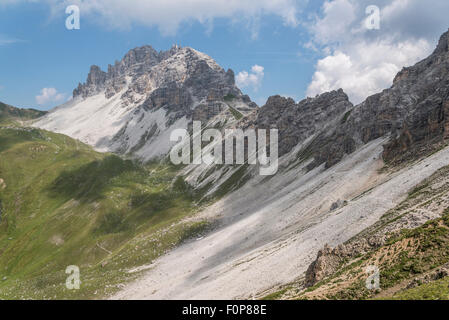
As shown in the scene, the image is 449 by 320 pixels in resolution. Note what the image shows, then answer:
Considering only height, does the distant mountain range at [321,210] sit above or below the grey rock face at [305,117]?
below

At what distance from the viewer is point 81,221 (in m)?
126

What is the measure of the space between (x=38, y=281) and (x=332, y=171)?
3771 inches

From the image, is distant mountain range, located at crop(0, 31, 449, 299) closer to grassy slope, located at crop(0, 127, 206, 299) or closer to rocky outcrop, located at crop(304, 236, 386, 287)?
rocky outcrop, located at crop(304, 236, 386, 287)

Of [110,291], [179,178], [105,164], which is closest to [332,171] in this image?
[110,291]

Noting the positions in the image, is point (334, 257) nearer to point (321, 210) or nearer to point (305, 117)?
point (321, 210)

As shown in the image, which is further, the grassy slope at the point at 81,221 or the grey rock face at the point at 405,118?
the grassy slope at the point at 81,221

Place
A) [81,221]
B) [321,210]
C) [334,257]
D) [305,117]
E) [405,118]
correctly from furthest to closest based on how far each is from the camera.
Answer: [305,117] < [81,221] < [405,118] < [321,210] < [334,257]

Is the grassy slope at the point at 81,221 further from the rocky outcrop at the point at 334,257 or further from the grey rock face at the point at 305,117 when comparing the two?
the grey rock face at the point at 305,117

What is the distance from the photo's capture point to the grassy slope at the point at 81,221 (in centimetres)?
8681

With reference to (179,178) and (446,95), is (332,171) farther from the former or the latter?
(179,178)

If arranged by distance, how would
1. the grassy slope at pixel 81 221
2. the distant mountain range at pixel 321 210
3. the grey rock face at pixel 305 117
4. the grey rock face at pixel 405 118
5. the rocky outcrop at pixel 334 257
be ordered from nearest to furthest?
1. the distant mountain range at pixel 321 210
2. the rocky outcrop at pixel 334 257
3. the grey rock face at pixel 405 118
4. the grassy slope at pixel 81 221
5. the grey rock face at pixel 305 117

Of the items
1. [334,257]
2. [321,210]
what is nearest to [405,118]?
[321,210]

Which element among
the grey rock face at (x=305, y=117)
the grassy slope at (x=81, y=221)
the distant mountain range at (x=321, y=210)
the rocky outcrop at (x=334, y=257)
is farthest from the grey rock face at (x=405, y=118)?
the grassy slope at (x=81, y=221)

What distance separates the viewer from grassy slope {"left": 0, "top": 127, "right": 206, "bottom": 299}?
8681cm
